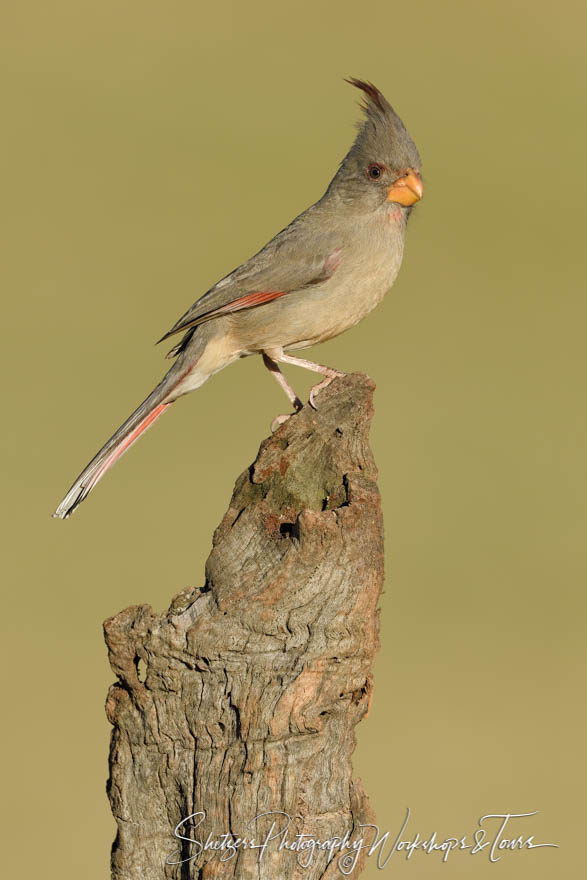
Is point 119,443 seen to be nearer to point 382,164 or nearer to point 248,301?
point 248,301

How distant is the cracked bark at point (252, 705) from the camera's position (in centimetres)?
306

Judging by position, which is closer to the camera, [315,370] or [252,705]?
[252,705]

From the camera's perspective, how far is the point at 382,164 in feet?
17.2

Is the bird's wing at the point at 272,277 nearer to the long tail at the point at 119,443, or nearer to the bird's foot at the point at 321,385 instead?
the long tail at the point at 119,443

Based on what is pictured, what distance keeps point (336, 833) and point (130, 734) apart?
639 mm

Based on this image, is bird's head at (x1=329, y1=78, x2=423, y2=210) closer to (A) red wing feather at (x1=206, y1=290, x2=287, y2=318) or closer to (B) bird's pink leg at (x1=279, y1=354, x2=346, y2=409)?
(A) red wing feather at (x1=206, y1=290, x2=287, y2=318)

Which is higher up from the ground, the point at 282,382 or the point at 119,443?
the point at 282,382

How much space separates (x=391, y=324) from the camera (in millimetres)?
11164

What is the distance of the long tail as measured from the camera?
15.5ft

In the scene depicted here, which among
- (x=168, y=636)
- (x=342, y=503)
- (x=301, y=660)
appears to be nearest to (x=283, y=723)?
(x=301, y=660)

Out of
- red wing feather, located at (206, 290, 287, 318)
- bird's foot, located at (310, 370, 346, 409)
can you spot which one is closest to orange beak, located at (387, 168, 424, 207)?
red wing feather, located at (206, 290, 287, 318)

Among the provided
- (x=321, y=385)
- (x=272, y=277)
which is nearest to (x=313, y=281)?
(x=272, y=277)

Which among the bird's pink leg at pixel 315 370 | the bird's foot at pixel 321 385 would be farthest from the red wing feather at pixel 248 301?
the bird's foot at pixel 321 385

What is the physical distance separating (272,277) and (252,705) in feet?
8.17
